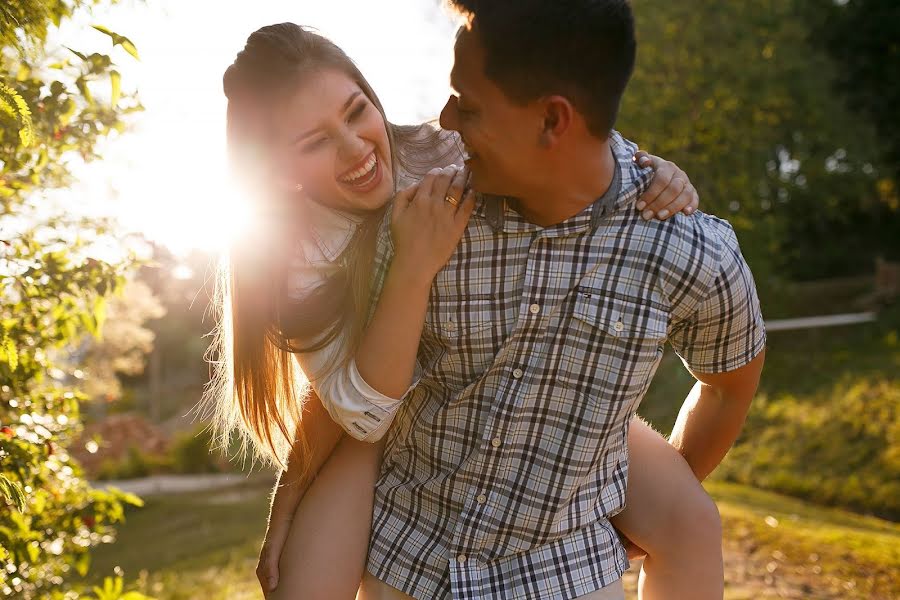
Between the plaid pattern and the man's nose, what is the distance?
202 mm

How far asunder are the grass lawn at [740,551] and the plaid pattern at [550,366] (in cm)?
172

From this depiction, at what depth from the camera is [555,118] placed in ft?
6.24

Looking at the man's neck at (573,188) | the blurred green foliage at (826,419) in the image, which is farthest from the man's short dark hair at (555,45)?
the blurred green foliage at (826,419)

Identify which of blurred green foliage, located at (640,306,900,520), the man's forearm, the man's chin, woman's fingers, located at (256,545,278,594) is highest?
the man's chin

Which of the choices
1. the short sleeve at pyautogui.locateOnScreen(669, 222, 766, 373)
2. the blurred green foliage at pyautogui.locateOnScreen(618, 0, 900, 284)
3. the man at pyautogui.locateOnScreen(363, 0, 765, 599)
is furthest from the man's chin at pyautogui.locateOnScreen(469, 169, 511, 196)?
the blurred green foliage at pyautogui.locateOnScreen(618, 0, 900, 284)

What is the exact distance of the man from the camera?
6.26ft

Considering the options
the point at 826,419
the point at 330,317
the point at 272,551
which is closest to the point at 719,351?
the point at 330,317

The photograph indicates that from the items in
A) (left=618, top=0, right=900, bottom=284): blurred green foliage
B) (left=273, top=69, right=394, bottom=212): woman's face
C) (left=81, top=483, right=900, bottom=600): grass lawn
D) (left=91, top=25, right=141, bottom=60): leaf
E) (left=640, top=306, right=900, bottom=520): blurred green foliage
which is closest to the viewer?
(left=91, top=25, right=141, bottom=60): leaf

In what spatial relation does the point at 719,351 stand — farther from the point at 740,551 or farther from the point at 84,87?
the point at 740,551

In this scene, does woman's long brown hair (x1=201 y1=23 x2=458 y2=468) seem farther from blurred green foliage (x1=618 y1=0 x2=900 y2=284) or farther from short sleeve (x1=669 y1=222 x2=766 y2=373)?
blurred green foliage (x1=618 y1=0 x2=900 y2=284)

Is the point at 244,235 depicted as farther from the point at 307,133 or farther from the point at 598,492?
the point at 598,492

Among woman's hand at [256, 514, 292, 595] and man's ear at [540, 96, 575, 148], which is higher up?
man's ear at [540, 96, 575, 148]

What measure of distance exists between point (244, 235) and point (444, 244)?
596 millimetres

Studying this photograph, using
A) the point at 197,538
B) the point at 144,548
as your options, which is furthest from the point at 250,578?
the point at 144,548
